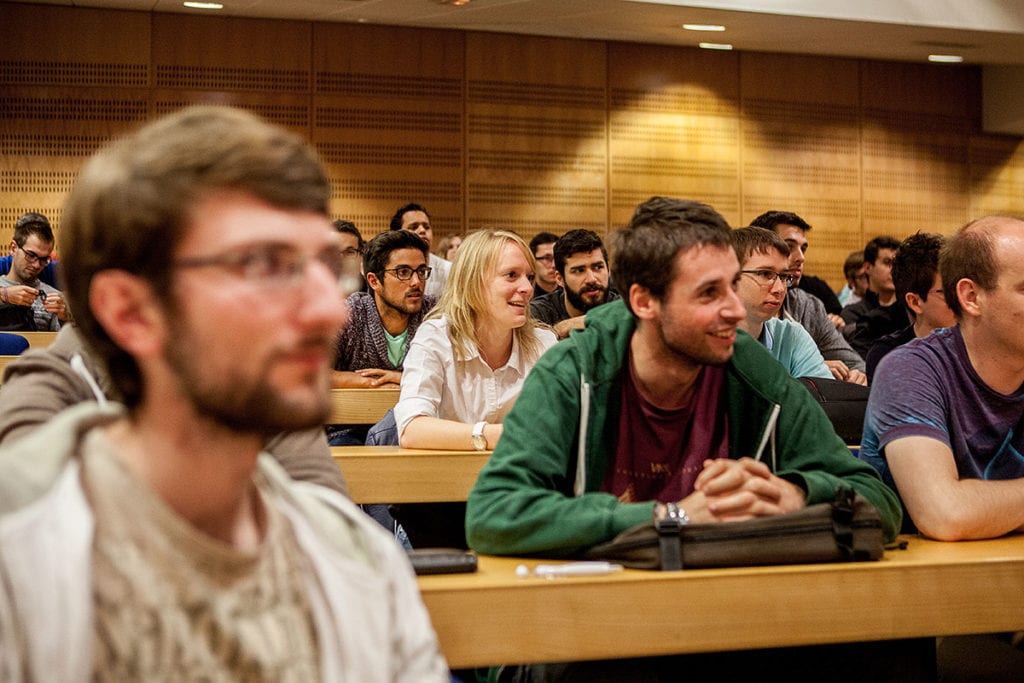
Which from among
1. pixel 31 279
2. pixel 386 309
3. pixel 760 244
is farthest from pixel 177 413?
pixel 31 279

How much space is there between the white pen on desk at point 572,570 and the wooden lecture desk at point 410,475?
1.02 m

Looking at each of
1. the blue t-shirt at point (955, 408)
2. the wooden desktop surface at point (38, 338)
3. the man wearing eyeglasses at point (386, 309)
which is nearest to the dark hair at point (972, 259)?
the blue t-shirt at point (955, 408)

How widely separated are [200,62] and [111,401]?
7.02 meters

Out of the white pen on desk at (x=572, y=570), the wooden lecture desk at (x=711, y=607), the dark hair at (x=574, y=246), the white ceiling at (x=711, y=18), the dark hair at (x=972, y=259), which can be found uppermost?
the white ceiling at (x=711, y=18)

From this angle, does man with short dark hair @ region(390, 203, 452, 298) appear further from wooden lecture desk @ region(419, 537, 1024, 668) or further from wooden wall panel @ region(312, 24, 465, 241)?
wooden lecture desk @ region(419, 537, 1024, 668)

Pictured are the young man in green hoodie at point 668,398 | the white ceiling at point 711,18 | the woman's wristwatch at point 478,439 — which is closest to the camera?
the young man in green hoodie at point 668,398

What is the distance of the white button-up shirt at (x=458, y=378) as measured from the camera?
3324mm

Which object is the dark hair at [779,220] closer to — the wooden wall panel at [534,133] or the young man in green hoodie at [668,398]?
Result: the young man in green hoodie at [668,398]

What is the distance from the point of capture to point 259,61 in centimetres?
819

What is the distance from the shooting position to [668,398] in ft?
6.91

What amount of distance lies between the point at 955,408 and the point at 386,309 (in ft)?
9.11

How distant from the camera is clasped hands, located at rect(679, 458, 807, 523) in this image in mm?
1804

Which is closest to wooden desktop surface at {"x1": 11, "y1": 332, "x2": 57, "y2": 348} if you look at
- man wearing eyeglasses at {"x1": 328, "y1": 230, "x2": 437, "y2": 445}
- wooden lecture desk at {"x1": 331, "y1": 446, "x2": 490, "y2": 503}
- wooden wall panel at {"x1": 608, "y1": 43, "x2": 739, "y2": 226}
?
man wearing eyeglasses at {"x1": 328, "y1": 230, "x2": 437, "y2": 445}

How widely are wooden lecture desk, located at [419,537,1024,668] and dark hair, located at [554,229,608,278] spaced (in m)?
3.65
